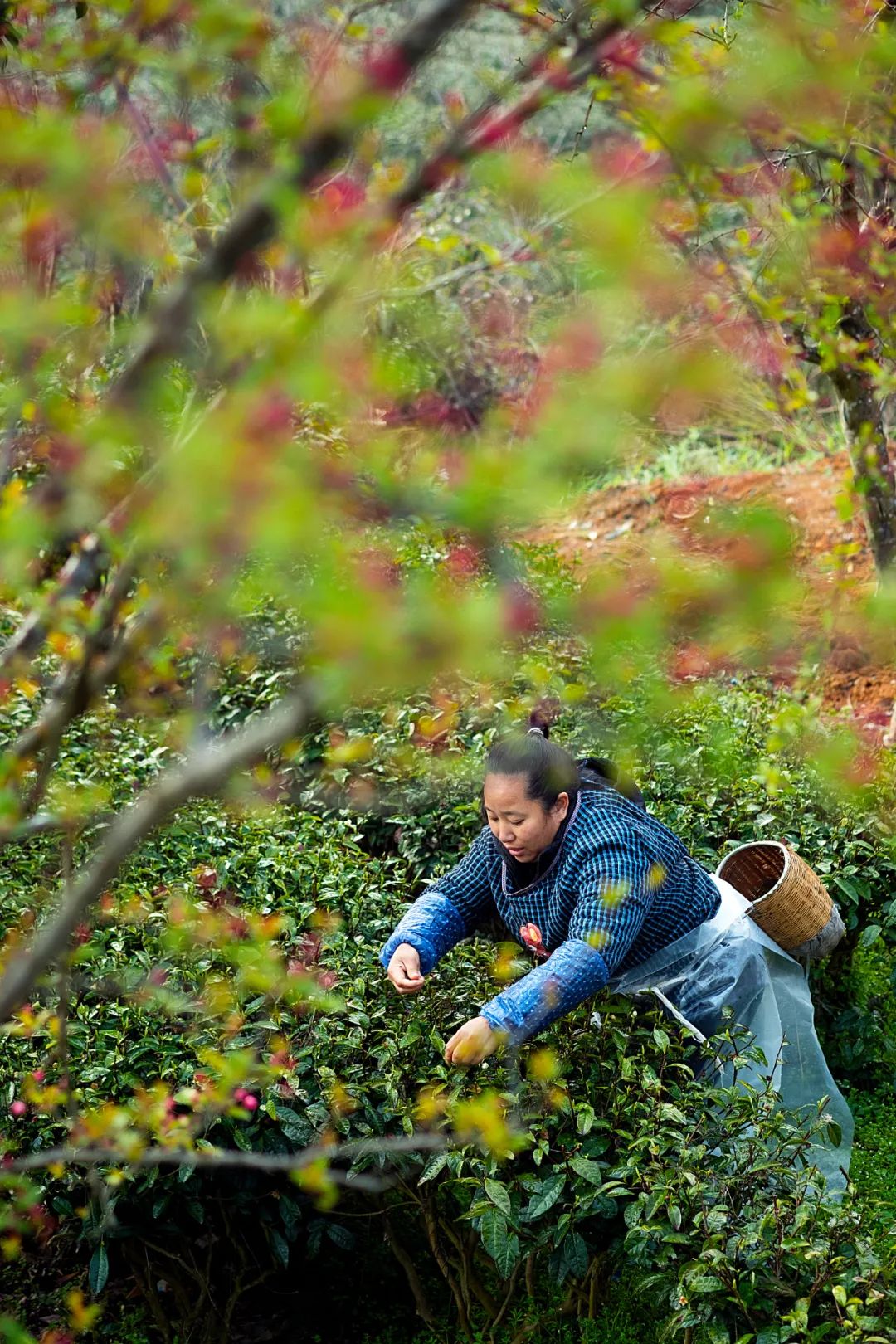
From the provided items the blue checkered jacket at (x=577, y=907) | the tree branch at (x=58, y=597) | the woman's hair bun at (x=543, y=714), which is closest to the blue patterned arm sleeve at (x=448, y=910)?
the blue checkered jacket at (x=577, y=907)

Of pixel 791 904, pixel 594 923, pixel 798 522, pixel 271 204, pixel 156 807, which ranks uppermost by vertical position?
pixel 271 204

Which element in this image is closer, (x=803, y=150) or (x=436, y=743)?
(x=803, y=150)

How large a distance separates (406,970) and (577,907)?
44cm

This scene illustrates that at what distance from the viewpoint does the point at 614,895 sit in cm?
301

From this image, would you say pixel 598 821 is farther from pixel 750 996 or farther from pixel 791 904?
pixel 791 904

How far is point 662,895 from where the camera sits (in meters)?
3.35

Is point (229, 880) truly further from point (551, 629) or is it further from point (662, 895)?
point (551, 629)

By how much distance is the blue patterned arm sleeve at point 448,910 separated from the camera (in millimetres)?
3301

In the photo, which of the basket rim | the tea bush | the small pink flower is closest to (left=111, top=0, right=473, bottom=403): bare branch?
the tea bush

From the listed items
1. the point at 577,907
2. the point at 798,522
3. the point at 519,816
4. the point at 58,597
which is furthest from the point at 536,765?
the point at 798,522

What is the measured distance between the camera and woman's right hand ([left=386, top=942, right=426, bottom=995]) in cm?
317

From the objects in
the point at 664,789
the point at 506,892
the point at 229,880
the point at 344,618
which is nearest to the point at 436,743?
the point at 664,789

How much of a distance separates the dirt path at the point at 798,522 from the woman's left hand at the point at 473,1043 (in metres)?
4.12

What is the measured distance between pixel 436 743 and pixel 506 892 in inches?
69.2
